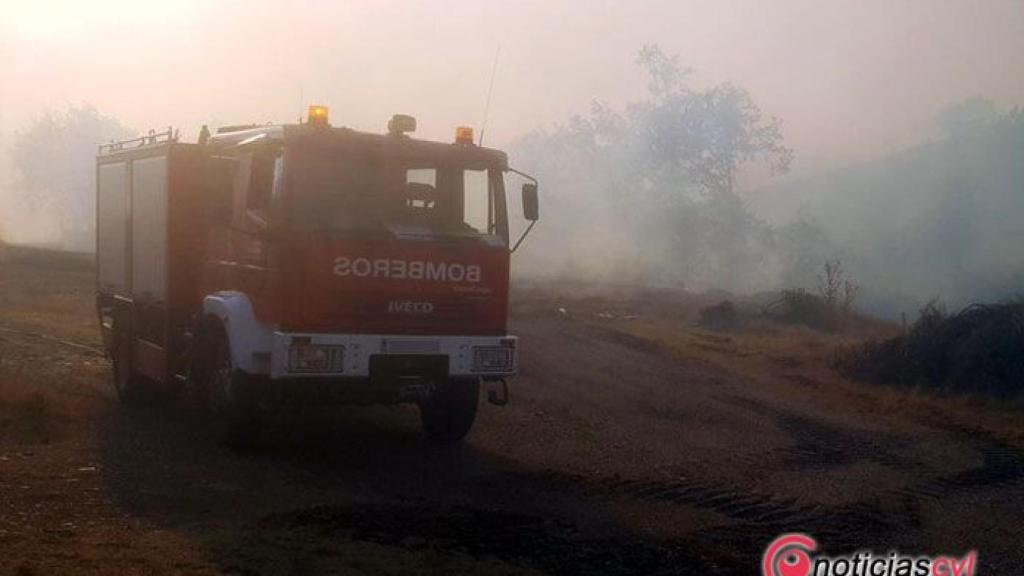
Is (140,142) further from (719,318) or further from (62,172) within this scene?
(62,172)

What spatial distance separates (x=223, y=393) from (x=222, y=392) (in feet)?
0.12

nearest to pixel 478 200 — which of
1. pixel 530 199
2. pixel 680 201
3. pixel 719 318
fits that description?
pixel 530 199

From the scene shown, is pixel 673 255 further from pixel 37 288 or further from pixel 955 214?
pixel 37 288

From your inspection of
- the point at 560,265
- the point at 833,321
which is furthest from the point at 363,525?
the point at 560,265

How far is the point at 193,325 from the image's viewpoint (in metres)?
12.5

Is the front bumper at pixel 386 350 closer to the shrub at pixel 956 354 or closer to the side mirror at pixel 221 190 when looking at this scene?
the side mirror at pixel 221 190

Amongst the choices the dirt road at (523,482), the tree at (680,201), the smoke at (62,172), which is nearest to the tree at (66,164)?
the smoke at (62,172)

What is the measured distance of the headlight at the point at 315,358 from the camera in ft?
34.6

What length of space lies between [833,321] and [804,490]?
22.7 metres

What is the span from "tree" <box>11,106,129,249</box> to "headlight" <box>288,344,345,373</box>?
278 feet

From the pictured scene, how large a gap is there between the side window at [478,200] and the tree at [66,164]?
8394 centimetres

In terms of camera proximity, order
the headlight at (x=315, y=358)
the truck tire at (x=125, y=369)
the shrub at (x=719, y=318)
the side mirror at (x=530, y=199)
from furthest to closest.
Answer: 1. the shrub at (x=719, y=318)
2. the truck tire at (x=125, y=369)
3. the side mirror at (x=530, y=199)
4. the headlight at (x=315, y=358)

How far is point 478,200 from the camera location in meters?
12.0

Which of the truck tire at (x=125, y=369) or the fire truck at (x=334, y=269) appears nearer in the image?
the fire truck at (x=334, y=269)
